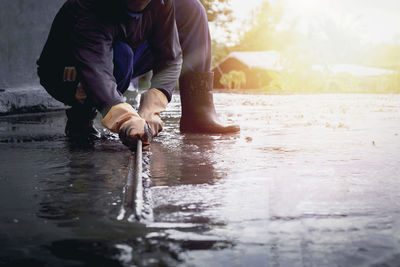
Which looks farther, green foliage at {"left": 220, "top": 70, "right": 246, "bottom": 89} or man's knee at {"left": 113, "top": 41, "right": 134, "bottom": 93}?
green foliage at {"left": 220, "top": 70, "right": 246, "bottom": 89}

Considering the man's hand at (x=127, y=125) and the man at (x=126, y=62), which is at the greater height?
the man at (x=126, y=62)

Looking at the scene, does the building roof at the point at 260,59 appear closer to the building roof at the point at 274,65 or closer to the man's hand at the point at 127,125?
the building roof at the point at 274,65

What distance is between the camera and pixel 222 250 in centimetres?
99

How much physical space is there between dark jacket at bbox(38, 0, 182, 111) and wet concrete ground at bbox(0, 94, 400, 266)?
31cm

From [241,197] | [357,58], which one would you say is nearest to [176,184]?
[241,197]

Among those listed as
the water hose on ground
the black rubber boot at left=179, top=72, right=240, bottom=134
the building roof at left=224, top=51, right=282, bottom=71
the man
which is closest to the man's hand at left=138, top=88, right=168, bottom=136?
the man

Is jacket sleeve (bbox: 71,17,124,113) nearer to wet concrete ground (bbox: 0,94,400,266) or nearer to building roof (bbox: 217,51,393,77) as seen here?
wet concrete ground (bbox: 0,94,400,266)

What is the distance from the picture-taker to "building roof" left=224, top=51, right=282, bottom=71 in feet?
84.9

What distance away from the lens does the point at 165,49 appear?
2.51 meters

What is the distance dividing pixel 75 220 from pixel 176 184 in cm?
48

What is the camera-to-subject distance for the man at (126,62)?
2.05m

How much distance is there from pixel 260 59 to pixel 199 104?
2503 centimetres

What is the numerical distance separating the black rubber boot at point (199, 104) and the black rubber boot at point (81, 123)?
1.97 feet

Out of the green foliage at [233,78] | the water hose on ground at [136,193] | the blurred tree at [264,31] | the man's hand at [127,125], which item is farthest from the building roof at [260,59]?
the water hose on ground at [136,193]
